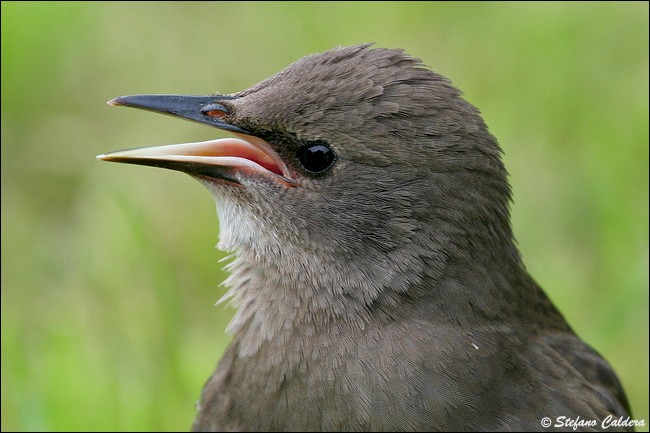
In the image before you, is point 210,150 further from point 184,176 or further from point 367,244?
point 184,176

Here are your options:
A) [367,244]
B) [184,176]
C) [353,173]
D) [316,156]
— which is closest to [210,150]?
[316,156]

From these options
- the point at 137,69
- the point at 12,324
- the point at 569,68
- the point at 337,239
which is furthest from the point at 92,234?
the point at 569,68

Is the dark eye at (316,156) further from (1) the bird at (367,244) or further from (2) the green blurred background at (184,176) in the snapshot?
(2) the green blurred background at (184,176)

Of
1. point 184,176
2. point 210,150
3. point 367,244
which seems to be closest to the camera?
point 367,244

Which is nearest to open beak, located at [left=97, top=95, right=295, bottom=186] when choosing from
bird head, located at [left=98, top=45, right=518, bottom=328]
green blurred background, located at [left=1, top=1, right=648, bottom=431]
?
bird head, located at [left=98, top=45, right=518, bottom=328]

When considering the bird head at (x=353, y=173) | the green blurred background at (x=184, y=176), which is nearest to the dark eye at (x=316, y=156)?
the bird head at (x=353, y=173)

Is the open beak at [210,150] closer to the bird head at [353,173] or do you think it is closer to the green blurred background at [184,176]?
the bird head at [353,173]

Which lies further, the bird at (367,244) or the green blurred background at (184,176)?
the green blurred background at (184,176)
